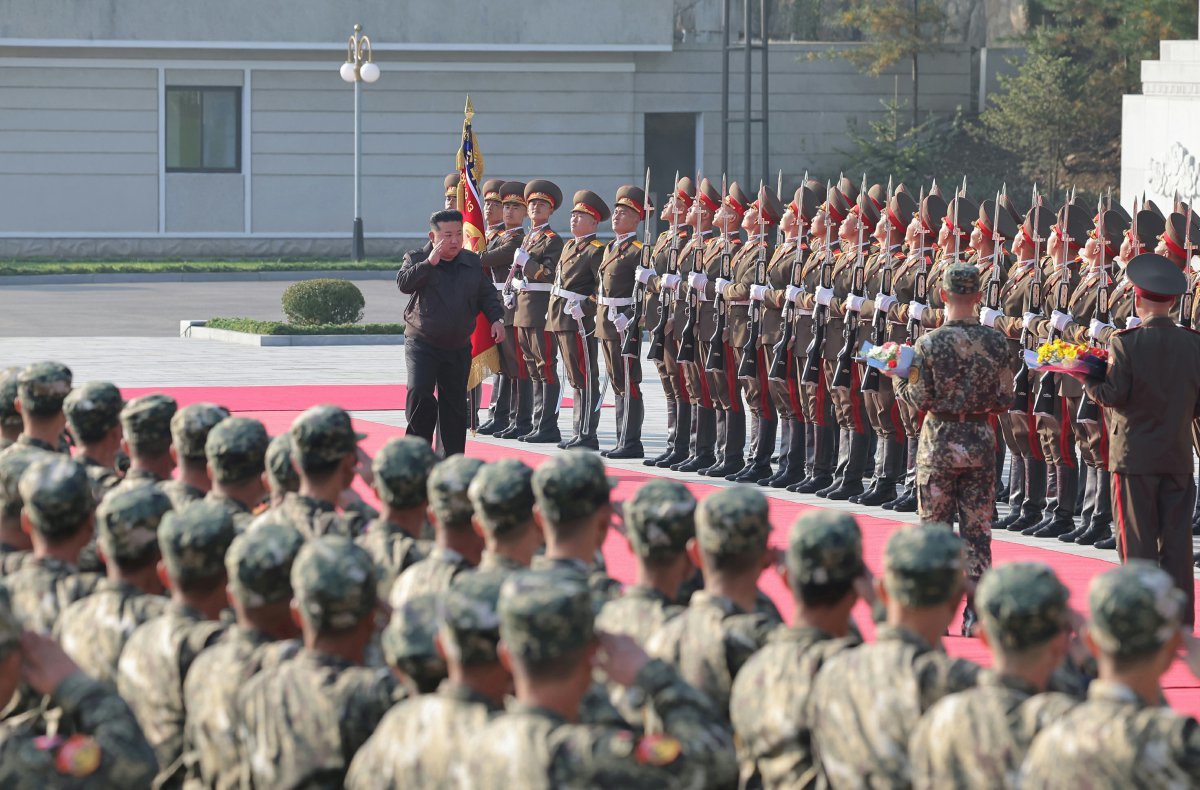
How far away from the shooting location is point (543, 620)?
397 cm

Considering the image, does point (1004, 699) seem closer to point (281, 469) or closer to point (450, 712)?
point (450, 712)

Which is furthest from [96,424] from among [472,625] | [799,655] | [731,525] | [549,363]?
[549,363]

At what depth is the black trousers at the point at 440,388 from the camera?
500 inches

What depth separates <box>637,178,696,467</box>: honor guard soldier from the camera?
1450cm

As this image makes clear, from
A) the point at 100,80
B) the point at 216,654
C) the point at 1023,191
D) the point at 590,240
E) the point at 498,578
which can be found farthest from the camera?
the point at 1023,191

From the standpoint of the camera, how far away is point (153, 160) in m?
37.1

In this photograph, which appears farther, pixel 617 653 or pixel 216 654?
pixel 216 654

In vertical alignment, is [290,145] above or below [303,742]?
above

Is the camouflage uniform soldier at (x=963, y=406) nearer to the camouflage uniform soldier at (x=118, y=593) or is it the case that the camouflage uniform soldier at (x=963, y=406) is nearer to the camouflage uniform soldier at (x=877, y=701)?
the camouflage uniform soldier at (x=118, y=593)

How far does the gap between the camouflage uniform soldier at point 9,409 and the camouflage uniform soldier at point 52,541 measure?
285 centimetres

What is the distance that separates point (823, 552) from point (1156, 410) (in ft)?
15.7

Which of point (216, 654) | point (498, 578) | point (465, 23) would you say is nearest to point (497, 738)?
point (498, 578)

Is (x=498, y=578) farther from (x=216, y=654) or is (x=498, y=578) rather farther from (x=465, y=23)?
(x=465, y=23)

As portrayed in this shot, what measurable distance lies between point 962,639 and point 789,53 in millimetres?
31588
